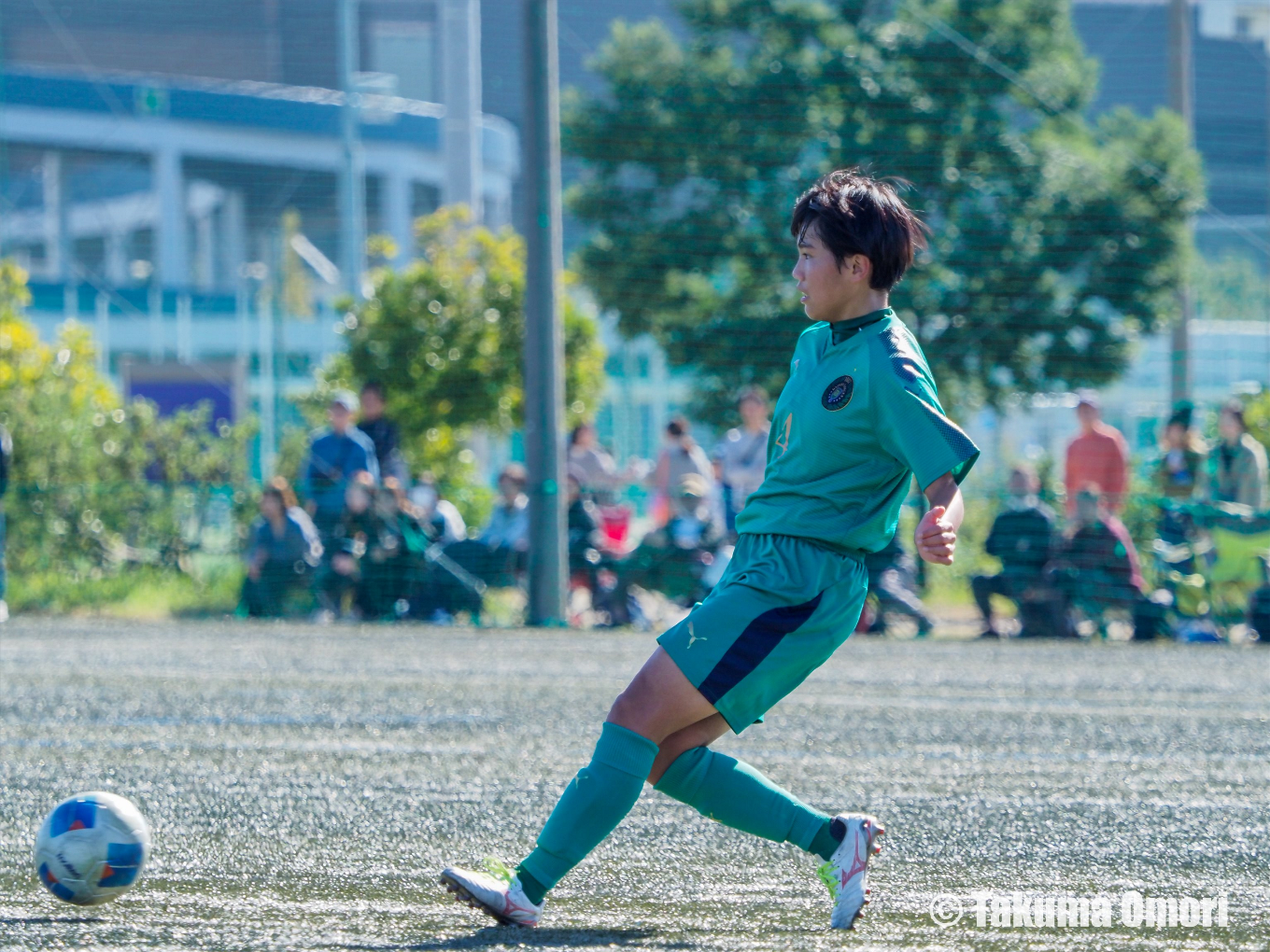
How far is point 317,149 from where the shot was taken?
35438 millimetres

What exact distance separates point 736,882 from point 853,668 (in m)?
5.16

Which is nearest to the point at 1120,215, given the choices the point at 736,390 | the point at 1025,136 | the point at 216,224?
the point at 1025,136

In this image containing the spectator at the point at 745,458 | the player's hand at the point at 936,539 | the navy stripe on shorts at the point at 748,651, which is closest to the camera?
the player's hand at the point at 936,539

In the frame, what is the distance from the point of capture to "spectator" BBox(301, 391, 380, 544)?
11.7 meters

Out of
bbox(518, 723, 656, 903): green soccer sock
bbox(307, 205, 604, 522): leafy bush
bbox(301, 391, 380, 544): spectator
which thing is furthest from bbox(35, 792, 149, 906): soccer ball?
bbox(307, 205, 604, 522): leafy bush

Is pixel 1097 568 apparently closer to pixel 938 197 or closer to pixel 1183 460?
pixel 1183 460

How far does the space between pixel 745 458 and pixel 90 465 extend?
580 cm

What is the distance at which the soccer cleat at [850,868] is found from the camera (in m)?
3.24

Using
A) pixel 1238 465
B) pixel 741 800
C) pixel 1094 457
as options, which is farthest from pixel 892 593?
pixel 741 800

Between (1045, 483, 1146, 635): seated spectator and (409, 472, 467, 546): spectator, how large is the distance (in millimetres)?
4309

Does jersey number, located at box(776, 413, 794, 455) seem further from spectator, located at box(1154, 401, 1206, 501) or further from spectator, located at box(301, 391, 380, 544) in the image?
spectator, located at box(1154, 401, 1206, 501)

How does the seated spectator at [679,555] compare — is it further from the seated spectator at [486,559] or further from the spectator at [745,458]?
the seated spectator at [486,559]

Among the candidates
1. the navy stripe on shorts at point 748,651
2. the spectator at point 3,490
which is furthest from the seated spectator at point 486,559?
the navy stripe on shorts at point 748,651

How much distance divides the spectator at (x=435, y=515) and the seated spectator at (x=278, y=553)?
31.8 inches
